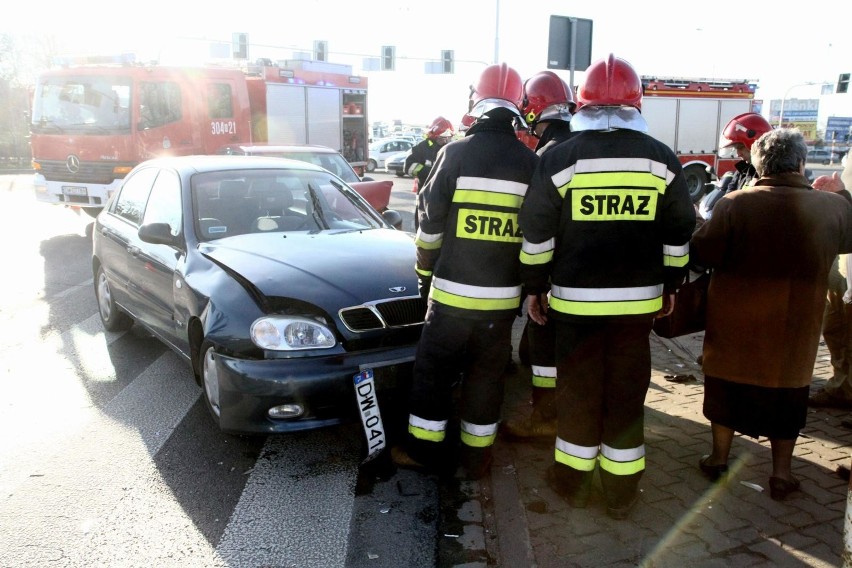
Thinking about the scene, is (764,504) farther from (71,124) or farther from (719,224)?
(71,124)

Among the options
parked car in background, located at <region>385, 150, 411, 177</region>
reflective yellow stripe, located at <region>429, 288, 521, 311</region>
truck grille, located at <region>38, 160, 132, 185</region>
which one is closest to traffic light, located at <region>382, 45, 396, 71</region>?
parked car in background, located at <region>385, 150, 411, 177</region>

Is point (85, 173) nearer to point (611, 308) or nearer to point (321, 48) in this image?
point (611, 308)

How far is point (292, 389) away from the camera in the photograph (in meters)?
3.84

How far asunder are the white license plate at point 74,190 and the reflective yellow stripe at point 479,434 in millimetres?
10644

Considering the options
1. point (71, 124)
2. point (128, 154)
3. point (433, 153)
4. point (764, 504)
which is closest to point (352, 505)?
point (764, 504)

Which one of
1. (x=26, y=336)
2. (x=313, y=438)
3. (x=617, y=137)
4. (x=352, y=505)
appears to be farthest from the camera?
(x=26, y=336)

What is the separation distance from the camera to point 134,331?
667cm

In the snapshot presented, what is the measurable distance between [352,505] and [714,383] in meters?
1.92

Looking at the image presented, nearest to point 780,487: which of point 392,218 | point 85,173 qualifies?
point 392,218

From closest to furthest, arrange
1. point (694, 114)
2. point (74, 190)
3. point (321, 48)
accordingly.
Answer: point (74, 190) → point (694, 114) → point (321, 48)

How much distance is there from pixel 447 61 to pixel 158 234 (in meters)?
28.7

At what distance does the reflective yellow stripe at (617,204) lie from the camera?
330 centimetres

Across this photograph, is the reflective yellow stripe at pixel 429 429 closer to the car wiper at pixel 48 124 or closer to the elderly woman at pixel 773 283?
the elderly woman at pixel 773 283

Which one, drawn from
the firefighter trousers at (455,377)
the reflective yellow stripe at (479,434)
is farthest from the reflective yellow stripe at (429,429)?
the reflective yellow stripe at (479,434)
